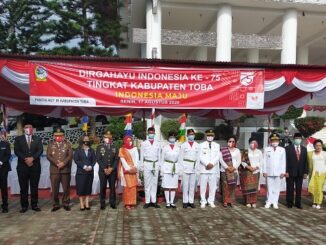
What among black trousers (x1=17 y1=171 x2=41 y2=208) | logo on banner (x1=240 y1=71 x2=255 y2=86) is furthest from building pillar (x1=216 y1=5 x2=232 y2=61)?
black trousers (x1=17 y1=171 x2=41 y2=208)

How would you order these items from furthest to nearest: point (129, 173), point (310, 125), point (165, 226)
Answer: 1. point (310, 125)
2. point (129, 173)
3. point (165, 226)

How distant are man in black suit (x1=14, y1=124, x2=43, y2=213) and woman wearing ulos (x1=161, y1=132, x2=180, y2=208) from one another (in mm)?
2416

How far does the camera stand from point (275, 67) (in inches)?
298

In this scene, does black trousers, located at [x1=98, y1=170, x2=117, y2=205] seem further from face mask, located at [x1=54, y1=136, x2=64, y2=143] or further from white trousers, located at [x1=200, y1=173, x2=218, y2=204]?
white trousers, located at [x1=200, y1=173, x2=218, y2=204]

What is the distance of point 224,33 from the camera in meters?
19.0

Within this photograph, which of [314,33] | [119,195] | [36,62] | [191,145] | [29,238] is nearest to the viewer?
[29,238]

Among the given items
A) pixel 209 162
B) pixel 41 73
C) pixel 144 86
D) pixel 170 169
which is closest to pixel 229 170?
pixel 209 162

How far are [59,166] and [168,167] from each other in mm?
2091

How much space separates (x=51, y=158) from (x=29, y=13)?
68.6 ft

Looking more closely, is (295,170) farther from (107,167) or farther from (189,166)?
(107,167)

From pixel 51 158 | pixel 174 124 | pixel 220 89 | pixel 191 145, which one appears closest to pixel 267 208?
pixel 191 145

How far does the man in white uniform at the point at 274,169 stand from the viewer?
745 centimetres

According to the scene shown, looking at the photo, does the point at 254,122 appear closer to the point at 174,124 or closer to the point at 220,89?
the point at 174,124

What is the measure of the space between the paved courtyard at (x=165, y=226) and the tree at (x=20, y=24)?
19.8 meters
